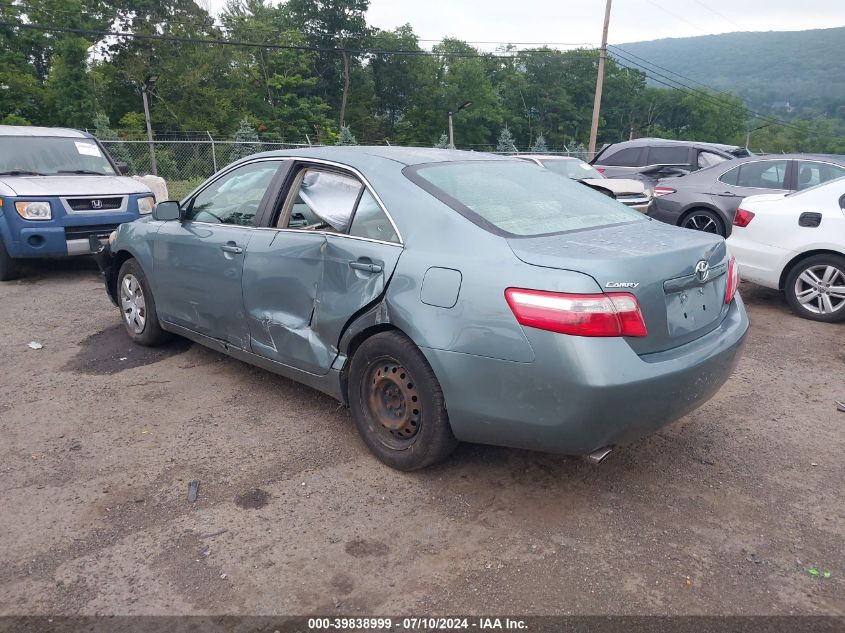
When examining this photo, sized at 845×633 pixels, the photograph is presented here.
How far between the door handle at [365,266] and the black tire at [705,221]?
277 inches

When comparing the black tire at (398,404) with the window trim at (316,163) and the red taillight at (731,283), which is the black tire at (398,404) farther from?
the red taillight at (731,283)

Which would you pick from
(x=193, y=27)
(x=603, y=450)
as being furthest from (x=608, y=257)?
(x=193, y=27)

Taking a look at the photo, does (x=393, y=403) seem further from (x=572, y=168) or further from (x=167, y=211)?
(x=572, y=168)

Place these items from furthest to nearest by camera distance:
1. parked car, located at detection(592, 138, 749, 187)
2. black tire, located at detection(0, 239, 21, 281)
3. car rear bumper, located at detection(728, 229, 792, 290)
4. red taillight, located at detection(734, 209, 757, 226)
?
1. parked car, located at detection(592, 138, 749, 187)
2. black tire, located at detection(0, 239, 21, 281)
3. red taillight, located at detection(734, 209, 757, 226)
4. car rear bumper, located at detection(728, 229, 792, 290)

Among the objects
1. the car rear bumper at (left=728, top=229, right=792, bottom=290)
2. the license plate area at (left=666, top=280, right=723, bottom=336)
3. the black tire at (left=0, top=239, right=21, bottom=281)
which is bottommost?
the black tire at (left=0, top=239, right=21, bottom=281)

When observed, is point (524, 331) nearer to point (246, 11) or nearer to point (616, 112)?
point (246, 11)

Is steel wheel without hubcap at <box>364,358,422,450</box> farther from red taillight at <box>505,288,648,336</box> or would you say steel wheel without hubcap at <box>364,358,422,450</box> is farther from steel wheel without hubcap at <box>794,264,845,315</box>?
steel wheel without hubcap at <box>794,264,845,315</box>

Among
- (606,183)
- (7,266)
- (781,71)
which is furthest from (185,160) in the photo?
(781,71)

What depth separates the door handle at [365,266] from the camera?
3.38 m

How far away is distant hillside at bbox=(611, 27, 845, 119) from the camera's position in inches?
5305

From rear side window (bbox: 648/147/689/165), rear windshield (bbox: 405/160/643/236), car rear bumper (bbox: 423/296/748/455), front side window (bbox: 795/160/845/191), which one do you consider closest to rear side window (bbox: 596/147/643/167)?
rear side window (bbox: 648/147/689/165)

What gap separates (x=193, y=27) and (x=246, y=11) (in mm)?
12342

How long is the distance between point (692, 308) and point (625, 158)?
1127 centimetres

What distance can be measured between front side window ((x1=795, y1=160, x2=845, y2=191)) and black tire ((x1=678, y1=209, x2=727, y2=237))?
3.43ft
